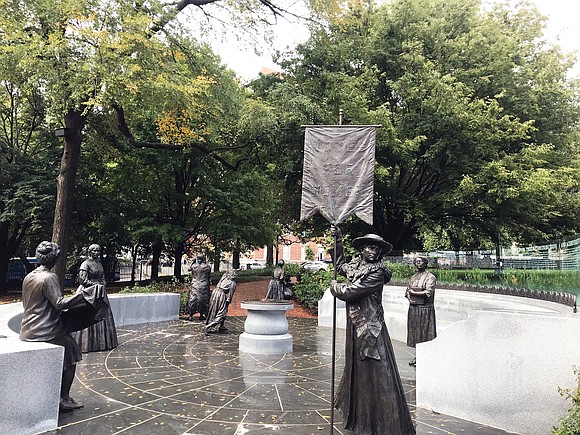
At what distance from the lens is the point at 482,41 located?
2078cm

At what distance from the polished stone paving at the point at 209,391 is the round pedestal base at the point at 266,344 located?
0.25m

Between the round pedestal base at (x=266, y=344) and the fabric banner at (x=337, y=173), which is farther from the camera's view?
the round pedestal base at (x=266, y=344)

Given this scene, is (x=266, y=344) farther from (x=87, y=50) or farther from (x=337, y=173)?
(x=87, y=50)

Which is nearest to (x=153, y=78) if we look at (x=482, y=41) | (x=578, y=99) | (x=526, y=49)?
(x=482, y=41)

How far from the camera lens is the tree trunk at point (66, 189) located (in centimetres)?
1445

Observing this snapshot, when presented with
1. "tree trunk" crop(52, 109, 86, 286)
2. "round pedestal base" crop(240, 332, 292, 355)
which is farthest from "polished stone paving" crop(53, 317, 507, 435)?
"tree trunk" crop(52, 109, 86, 286)

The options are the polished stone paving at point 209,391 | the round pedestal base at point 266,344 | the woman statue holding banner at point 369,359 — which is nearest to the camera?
the woman statue holding banner at point 369,359

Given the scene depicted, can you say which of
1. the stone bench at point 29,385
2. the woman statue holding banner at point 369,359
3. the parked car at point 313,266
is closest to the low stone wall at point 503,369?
the woman statue holding banner at point 369,359

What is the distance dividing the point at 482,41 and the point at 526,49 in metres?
3.99

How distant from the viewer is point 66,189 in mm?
14766

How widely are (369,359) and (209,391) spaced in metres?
3.18

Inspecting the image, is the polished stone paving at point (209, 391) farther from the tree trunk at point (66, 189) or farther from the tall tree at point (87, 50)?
the tall tree at point (87, 50)

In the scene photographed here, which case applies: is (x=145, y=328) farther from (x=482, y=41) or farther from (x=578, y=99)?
(x=578, y=99)

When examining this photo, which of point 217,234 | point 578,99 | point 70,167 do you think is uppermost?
point 578,99
